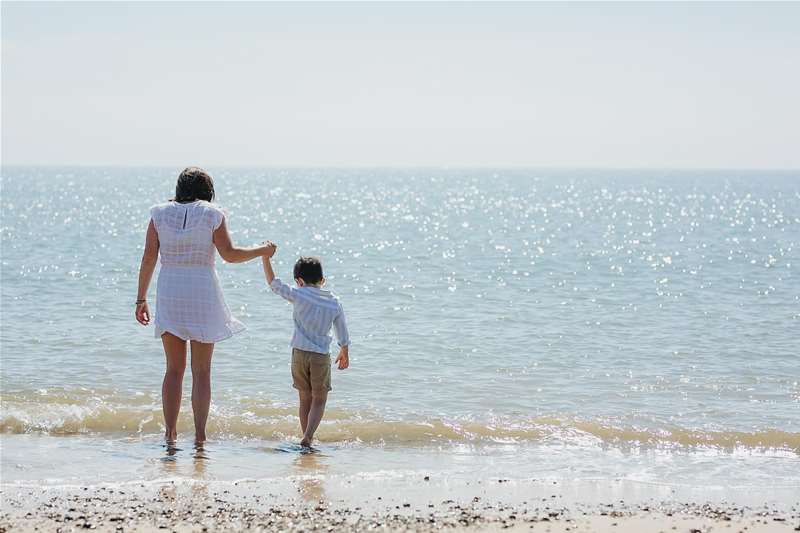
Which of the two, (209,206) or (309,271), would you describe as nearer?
(209,206)

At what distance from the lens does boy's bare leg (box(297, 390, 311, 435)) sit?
24.8 feet

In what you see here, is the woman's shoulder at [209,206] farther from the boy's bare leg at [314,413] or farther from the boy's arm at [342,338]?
the boy's bare leg at [314,413]

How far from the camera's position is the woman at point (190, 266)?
6.90 meters

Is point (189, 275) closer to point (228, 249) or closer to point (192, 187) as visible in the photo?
point (228, 249)

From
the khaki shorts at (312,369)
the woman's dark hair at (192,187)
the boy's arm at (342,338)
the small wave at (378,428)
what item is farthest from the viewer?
the small wave at (378,428)

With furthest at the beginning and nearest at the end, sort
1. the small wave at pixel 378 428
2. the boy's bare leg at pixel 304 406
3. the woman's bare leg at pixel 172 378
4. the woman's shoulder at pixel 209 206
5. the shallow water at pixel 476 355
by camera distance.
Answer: the shallow water at pixel 476 355, the small wave at pixel 378 428, the boy's bare leg at pixel 304 406, the woman's bare leg at pixel 172 378, the woman's shoulder at pixel 209 206

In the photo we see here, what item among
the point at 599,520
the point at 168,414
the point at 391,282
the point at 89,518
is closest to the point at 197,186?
the point at 168,414

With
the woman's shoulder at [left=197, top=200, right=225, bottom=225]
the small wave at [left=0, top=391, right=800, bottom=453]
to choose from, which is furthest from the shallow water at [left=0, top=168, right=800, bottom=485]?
the woman's shoulder at [left=197, top=200, right=225, bottom=225]

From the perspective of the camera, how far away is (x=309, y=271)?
727cm

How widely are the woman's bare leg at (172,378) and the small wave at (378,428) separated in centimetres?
74

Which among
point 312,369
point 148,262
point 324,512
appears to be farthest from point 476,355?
point 324,512

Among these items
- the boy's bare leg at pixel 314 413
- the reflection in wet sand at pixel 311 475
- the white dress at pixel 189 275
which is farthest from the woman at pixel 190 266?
the reflection in wet sand at pixel 311 475

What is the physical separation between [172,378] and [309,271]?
3.78 ft

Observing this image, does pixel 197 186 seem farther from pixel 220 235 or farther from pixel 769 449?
pixel 769 449
